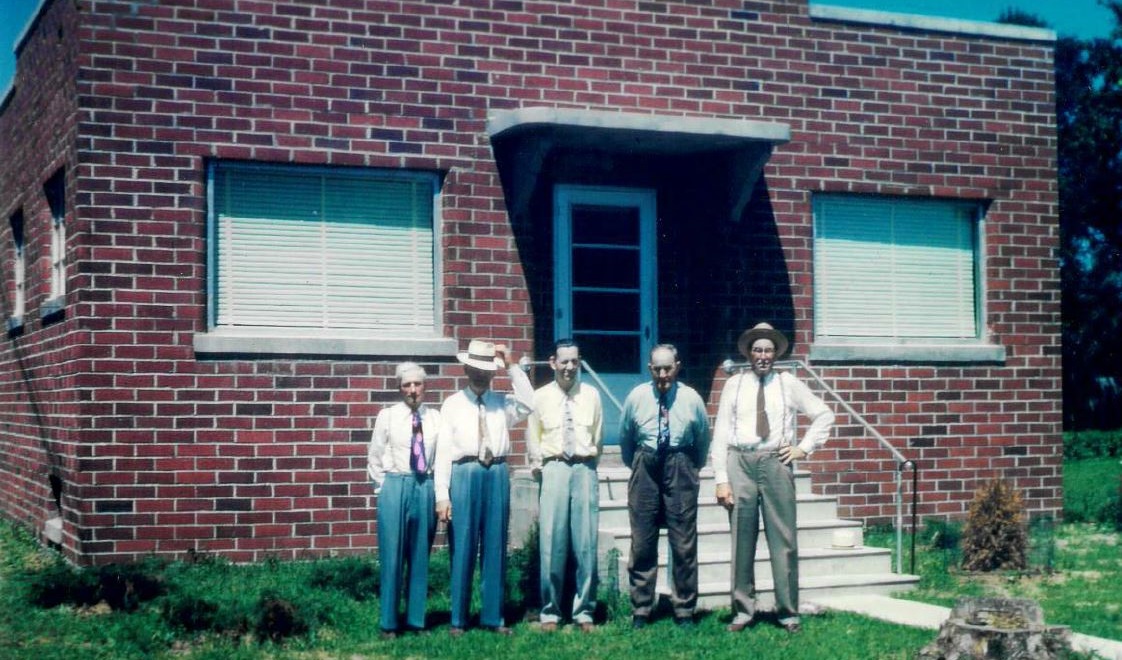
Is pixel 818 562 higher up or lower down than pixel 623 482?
lower down

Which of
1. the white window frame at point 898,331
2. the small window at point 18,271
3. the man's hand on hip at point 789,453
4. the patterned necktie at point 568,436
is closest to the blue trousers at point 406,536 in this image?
the patterned necktie at point 568,436

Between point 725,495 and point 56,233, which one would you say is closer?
point 725,495

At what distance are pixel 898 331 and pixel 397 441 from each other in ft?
20.3

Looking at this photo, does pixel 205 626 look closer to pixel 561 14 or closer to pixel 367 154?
pixel 367 154

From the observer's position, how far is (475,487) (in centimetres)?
812

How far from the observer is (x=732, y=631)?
8.02m

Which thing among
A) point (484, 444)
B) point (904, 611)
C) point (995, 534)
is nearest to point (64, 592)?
point (484, 444)

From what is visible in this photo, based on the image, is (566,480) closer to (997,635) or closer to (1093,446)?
(997,635)

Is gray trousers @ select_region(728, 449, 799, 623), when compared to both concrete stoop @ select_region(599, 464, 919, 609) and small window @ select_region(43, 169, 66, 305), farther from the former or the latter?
small window @ select_region(43, 169, 66, 305)

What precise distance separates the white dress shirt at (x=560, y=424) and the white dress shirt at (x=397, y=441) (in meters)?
0.66

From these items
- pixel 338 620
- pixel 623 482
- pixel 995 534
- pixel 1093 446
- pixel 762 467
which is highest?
pixel 762 467

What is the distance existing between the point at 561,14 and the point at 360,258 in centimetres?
279

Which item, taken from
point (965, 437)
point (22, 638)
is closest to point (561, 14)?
point (965, 437)

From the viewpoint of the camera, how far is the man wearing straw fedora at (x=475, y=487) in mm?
8078
